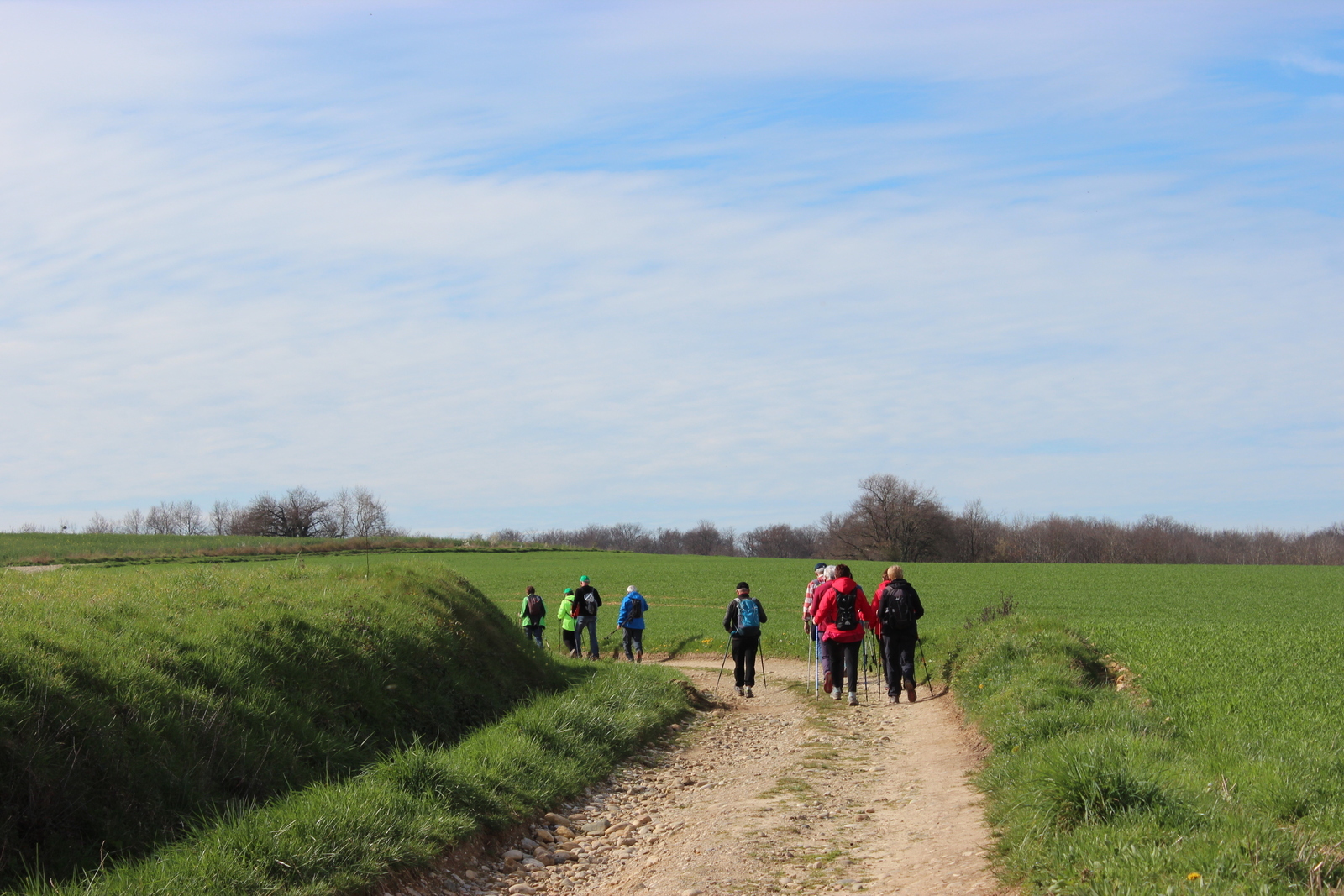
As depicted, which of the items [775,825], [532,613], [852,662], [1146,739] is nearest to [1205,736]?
[1146,739]

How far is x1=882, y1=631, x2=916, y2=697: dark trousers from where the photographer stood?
14742mm

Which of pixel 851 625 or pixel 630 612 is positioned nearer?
pixel 851 625

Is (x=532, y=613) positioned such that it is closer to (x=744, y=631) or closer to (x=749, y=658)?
(x=749, y=658)

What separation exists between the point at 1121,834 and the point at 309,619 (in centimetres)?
879

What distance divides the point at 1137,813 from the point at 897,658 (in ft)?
29.8

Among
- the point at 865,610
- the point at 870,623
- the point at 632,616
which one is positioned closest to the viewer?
the point at 865,610

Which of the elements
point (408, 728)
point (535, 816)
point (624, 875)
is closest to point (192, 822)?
point (535, 816)

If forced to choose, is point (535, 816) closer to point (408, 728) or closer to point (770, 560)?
point (408, 728)

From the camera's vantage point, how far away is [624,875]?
6.79 meters

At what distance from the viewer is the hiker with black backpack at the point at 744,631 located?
16.7m

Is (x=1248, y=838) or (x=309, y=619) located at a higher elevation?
(x=309, y=619)

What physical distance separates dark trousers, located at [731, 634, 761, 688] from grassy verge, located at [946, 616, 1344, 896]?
721 cm

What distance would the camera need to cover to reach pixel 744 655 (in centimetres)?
1711

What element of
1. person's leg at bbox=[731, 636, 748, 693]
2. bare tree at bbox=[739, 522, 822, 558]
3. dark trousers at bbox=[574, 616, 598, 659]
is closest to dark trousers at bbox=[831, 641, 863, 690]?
person's leg at bbox=[731, 636, 748, 693]
